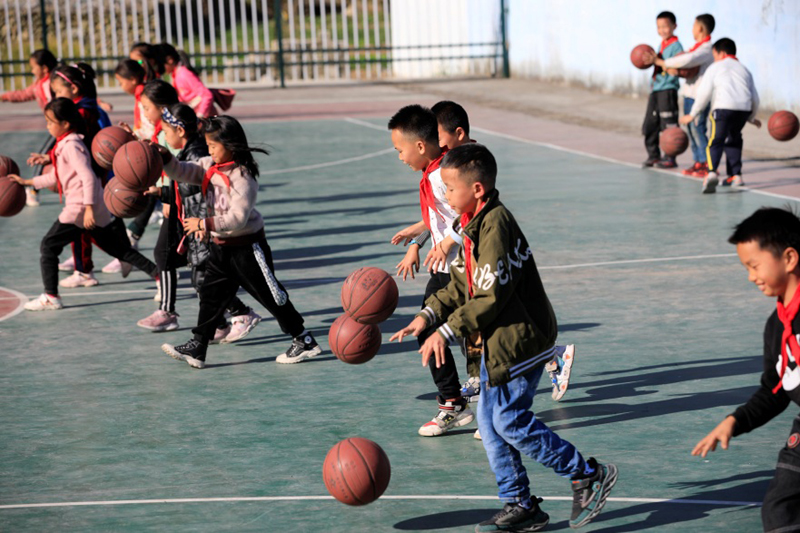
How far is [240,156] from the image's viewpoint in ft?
26.4

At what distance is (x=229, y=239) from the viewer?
817 cm

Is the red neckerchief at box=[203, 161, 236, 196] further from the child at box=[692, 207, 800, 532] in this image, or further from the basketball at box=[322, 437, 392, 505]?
the child at box=[692, 207, 800, 532]

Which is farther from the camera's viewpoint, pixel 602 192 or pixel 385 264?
pixel 602 192

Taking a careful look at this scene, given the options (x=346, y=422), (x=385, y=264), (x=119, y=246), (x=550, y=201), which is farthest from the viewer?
(x=550, y=201)

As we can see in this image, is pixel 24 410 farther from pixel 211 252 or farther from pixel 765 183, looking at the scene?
pixel 765 183

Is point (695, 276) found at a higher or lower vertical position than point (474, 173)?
lower

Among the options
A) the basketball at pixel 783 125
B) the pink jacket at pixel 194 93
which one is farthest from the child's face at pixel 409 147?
the basketball at pixel 783 125

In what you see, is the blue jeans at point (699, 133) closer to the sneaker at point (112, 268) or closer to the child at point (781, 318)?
the sneaker at point (112, 268)

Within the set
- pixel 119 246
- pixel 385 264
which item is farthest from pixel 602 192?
pixel 119 246

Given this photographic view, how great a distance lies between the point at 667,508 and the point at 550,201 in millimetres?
9303

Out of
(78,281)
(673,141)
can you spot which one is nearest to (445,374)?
(78,281)

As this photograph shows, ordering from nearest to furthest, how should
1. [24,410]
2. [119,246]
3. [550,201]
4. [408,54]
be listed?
[24,410] → [119,246] → [550,201] → [408,54]

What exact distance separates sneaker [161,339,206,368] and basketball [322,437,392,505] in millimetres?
2981

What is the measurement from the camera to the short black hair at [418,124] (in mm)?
6824
